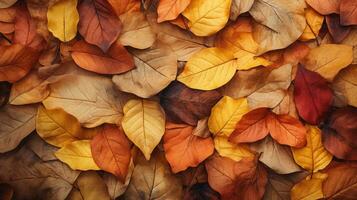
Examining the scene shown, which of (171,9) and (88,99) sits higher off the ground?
(171,9)

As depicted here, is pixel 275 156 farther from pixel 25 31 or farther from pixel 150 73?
pixel 25 31

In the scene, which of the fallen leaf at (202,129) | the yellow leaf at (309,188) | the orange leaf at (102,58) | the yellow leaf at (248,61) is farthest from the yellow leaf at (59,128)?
the yellow leaf at (309,188)

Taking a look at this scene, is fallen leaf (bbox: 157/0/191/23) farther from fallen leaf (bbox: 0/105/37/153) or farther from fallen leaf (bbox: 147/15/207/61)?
fallen leaf (bbox: 0/105/37/153)

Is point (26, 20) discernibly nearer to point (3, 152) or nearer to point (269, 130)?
point (3, 152)

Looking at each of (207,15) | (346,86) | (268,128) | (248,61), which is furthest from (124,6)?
(346,86)

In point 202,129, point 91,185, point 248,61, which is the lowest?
point 91,185

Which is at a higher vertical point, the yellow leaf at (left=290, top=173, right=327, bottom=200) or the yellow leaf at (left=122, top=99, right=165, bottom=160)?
the yellow leaf at (left=122, top=99, right=165, bottom=160)

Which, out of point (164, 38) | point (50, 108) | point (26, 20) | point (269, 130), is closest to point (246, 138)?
point (269, 130)

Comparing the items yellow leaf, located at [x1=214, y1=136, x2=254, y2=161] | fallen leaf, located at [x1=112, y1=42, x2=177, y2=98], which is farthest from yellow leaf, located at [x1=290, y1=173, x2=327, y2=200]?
fallen leaf, located at [x1=112, y1=42, x2=177, y2=98]
